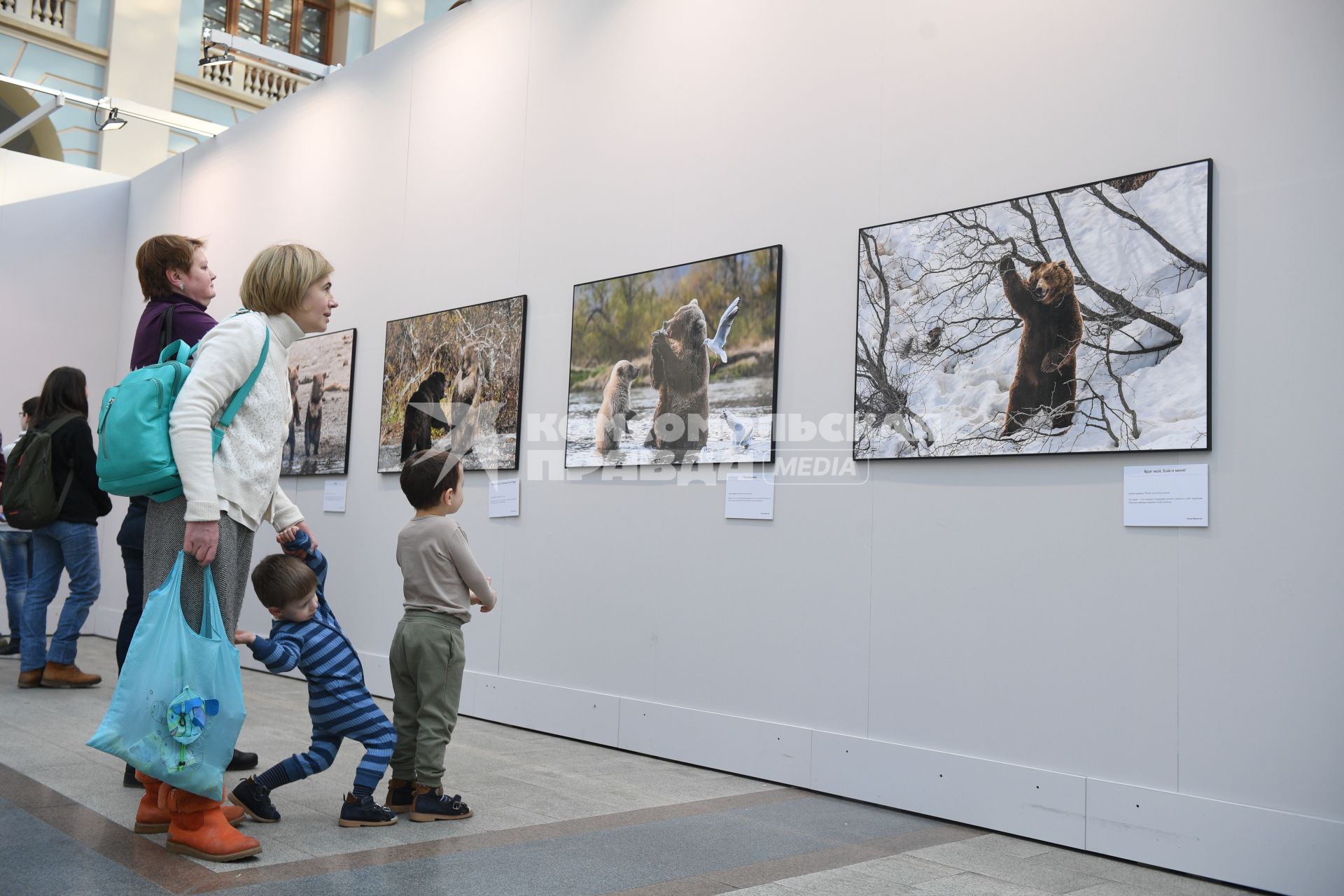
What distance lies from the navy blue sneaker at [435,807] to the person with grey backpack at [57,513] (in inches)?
138

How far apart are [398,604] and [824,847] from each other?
367 centimetres

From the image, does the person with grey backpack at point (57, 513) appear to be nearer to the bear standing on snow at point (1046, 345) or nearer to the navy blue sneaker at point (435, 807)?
the navy blue sneaker at point (435, 807)

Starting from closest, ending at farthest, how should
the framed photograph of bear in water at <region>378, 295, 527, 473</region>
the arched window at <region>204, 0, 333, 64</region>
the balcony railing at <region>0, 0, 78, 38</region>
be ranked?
the framed photograph of bear in water at <region>378, 295, 527, 473</region>, the balcony railing at <region>0, 0, 78, 38</region>, the arched window at <region>204, 0, 333, 64</region>

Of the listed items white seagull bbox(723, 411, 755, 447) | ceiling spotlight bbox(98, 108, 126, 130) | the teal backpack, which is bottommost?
the teal backpack

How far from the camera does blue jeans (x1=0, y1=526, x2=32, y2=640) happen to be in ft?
22.0

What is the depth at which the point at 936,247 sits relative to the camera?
4188 millimetres

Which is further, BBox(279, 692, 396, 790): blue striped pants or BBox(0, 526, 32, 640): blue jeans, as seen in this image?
BBox(0, 526, 32, 640): blue jeans

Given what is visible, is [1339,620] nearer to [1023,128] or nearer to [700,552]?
[1023,128]

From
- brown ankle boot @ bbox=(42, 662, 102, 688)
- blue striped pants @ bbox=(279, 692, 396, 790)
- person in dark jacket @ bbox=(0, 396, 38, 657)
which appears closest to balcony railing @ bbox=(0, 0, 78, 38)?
person in dark jacket @ bbox=(0, 396, 38, 657)

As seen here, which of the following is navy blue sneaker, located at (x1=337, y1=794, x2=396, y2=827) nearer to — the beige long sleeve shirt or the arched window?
the beige long sleeve shirt

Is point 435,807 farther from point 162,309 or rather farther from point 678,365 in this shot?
point 678,365

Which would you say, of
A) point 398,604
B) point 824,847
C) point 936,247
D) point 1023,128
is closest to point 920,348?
point 936,247

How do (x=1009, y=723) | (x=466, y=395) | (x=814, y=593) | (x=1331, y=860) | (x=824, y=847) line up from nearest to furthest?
(x=1331, y=860), (x=824, y=847), (x=1009, y=723), (x=814, y=593), (x=466, y=395)

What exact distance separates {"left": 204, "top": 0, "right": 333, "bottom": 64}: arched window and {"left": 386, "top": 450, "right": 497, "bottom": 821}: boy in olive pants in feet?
50.3
